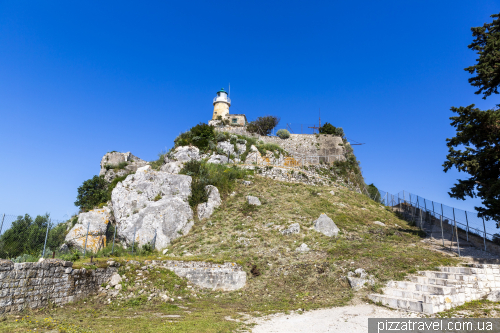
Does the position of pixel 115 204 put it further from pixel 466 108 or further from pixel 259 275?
pixel 466 108

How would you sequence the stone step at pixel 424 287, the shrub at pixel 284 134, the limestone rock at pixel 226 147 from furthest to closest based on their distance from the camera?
1. the shrub at pixel 284 134
2. the limestone rock at pixel 226 147
3. the stone step at pixel 424 287

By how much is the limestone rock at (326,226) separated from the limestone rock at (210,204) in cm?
748

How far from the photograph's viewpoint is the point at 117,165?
29.8 m

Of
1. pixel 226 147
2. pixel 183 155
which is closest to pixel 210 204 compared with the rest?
pixel 183 155

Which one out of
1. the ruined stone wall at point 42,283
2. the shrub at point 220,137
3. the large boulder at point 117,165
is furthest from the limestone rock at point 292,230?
the large boulder at point 117,165

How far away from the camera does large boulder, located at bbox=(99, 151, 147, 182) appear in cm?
2888

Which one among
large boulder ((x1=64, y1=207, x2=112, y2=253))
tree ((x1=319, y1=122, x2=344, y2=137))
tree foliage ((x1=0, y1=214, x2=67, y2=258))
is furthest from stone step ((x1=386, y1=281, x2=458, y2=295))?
tree ((x1=319, y1=122, x2=344, y2=137))

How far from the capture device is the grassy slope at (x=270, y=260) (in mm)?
8758

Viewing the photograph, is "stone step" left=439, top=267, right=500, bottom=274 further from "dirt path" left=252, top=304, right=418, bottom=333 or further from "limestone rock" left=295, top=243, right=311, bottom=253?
"limestone rock" left=295, top=243, right=311, bottom=253

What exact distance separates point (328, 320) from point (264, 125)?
33.6 meters

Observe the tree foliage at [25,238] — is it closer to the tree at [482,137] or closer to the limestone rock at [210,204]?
the limestone rock at [210,204]

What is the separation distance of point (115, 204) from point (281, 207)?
1192 cm

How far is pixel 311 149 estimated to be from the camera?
35938mm

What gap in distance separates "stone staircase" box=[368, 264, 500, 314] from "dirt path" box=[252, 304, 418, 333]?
1.46ft
